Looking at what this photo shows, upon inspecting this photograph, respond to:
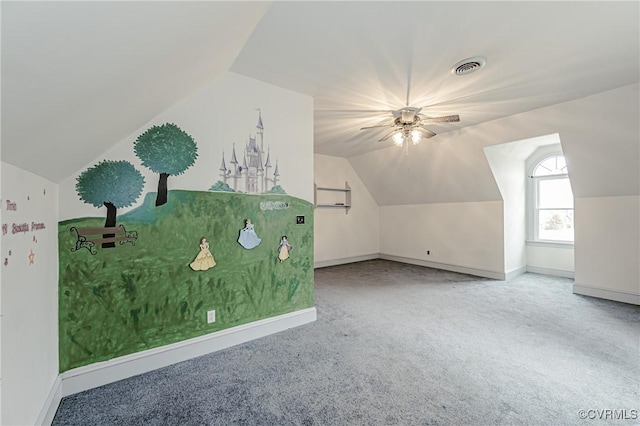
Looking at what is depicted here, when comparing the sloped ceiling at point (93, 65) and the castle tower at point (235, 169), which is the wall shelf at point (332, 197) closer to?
the castle tower at point (235, 169)

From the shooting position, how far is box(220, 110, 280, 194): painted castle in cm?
253

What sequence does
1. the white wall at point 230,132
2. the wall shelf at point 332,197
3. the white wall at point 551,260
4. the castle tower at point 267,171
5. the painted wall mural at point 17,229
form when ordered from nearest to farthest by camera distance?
the painted wall mural at point 17,229, the white wall at point 230,132, the castle tower at point 267,171, the white wall at point 551,260, the wall shelf at point 332,197

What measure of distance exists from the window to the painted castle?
16.8ft

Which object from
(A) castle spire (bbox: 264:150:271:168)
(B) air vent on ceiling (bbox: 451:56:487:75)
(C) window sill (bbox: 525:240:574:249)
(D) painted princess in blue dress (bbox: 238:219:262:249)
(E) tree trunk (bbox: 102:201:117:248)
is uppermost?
(B) air vent on ceiling (bbox: 451:56:487:75)

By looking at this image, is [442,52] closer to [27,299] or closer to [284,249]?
[284,249]

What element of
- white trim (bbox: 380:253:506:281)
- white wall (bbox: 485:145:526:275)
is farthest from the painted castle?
white trim (bbox: 380:253:506:281)

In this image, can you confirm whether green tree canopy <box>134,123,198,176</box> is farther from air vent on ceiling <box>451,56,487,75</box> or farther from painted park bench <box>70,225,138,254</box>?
air vent on ceiling <box>451,56,487,75</box>

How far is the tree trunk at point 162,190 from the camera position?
7.14 ft

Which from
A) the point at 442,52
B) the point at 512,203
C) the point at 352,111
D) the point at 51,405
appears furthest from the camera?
the point at 512,203

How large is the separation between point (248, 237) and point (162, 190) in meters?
0.83

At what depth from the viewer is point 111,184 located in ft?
6.60

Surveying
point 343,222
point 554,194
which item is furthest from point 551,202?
point 343,222

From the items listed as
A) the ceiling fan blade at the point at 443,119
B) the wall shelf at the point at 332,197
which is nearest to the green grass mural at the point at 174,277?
the ceiling fan blade at the point at 443,119

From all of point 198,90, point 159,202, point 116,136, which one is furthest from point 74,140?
point 198,90
